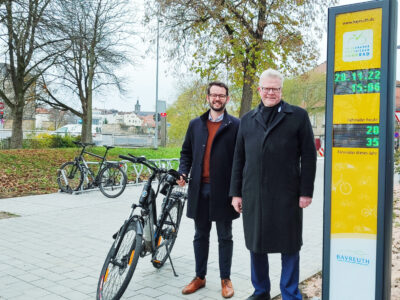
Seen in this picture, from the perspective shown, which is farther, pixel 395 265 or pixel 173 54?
pixel 173 54

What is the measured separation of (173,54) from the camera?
55.4 feet

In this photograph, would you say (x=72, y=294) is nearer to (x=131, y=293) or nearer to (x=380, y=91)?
(x=131, y=293)

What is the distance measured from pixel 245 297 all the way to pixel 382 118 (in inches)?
82.1

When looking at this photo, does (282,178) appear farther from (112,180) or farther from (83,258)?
(112,180)

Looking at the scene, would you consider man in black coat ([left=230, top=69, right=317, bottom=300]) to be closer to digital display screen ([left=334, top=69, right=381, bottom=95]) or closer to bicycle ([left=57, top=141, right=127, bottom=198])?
digital display screen ([left=334, top=69, right=381, bottom=95])

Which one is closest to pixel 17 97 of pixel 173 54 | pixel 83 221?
pixel 173 54

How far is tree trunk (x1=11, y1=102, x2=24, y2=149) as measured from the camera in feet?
63.8

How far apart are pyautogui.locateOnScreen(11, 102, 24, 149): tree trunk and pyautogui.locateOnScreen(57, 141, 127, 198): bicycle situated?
10174mm

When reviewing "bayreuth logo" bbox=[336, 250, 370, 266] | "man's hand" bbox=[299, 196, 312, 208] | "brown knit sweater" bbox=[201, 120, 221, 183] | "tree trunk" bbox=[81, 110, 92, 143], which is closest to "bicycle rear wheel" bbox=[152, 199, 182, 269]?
"brown knit sweater" bbox=[201, 120, 221, 183]

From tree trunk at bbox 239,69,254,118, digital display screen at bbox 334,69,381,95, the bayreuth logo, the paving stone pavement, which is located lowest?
the paving stone pavement

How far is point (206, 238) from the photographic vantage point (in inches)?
165

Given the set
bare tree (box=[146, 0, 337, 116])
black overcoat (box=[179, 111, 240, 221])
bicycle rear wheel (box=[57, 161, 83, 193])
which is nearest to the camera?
black overcoat (box=[179, 111, 240, 221])

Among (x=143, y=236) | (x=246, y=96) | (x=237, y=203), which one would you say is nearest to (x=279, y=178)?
(x=237, y=203)

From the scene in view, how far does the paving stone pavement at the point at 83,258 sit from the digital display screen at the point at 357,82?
6.76 ft
